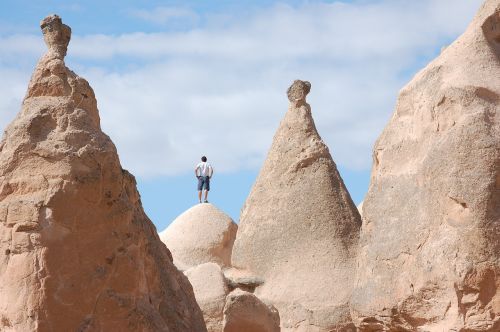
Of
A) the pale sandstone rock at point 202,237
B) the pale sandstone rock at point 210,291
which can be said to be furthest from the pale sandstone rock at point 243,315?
the pale sandstone rock at point 202,237

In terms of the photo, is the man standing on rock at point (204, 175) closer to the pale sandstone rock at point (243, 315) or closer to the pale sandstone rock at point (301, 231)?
the pale sandstone rock at point (301, 231)

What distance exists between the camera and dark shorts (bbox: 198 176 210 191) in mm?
18380

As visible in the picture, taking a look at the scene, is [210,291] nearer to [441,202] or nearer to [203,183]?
[441,202]

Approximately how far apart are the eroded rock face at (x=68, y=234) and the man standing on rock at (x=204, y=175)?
12.0 m

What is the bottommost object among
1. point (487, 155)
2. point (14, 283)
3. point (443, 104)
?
point (14, 283)

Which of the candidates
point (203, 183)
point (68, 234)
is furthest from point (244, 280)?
point (68, 234)

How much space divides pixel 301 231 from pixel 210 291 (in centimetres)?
180

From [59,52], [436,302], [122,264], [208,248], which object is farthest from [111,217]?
[208,248]

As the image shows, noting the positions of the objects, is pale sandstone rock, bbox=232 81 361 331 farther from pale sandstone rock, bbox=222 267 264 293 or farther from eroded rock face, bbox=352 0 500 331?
eroded rock face, bbox=352 0 500 331

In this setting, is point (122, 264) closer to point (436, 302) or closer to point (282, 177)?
point (436, 302)

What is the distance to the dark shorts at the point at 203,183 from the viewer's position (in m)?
18.4

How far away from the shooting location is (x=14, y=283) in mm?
5773

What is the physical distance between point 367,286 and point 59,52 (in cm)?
423

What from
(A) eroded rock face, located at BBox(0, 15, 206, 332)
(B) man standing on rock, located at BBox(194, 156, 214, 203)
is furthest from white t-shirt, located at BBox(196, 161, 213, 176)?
(A) eroded rock face, located at BBox(0, 15, 206, 332)
